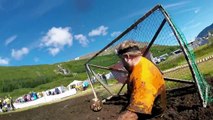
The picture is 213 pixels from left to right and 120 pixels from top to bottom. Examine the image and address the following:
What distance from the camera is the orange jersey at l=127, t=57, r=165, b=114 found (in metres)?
3.58

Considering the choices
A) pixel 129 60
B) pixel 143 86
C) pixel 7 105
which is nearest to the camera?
pixel 143 86

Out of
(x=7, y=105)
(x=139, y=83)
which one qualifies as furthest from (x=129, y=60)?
(x=7, y=105)

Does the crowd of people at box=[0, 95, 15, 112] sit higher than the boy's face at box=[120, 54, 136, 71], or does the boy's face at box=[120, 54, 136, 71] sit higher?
the crowd of people at box=[0, 95, 15, 112]

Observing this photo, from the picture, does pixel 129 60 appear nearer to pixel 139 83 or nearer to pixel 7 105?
pixel 139 83

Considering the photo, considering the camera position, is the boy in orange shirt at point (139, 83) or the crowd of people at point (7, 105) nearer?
the boy in orange shirt at point (139, 83)

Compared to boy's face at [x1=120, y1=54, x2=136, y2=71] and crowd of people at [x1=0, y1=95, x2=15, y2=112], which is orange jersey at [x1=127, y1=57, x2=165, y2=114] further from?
crowd of people at [x1=0, y1=95, x2=15, y2=112]

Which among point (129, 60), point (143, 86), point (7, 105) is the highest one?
point (7, 105)

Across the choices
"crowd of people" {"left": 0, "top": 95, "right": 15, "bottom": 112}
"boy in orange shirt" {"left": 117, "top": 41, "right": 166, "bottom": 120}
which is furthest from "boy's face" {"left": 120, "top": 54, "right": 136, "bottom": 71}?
"crowd of people" {"left": 0, "top": 95, "right": 15, "bottom": 112}

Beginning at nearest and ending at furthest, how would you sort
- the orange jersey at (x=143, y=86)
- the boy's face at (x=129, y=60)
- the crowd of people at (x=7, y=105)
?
1. the orange jersey at (x=143, y=86)
2. the boy's face at (x=129, y=60)
3. the crowd of people at (x=7, y=105)

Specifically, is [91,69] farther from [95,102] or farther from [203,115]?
[95,102]

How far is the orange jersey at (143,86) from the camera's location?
3.58 m

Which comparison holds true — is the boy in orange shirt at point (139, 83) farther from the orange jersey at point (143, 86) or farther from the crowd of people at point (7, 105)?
the crowd of people at point (7, 105)

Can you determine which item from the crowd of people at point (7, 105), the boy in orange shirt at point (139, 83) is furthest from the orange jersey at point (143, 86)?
the crowd of people at point (7, 105)

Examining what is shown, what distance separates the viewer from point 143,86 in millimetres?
3605
